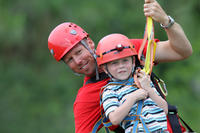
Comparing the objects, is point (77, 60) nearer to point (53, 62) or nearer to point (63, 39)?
point (63, 39)

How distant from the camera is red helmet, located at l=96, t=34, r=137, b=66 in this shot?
2.93 meters

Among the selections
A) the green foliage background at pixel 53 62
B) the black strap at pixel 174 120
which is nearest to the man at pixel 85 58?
the black strap at pixel 174 120

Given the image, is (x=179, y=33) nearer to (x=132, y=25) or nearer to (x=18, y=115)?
(x=132, y=25)

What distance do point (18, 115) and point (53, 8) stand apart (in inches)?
124

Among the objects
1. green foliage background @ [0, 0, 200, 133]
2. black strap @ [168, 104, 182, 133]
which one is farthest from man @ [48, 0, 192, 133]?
green foliage background @ [0, 0, 200, 133]

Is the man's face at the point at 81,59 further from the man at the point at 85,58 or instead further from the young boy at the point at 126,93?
the young boy at the point at 126,93

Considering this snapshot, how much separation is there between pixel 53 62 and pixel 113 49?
7.45 metres

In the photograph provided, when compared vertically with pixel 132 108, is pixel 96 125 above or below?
below

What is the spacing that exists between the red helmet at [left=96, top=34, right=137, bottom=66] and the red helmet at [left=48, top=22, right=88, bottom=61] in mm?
396


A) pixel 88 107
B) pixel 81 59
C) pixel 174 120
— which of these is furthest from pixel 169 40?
pixel 88 107

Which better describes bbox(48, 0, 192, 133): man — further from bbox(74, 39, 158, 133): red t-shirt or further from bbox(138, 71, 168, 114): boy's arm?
bbox(138, 71, 168, 114): boy's arm

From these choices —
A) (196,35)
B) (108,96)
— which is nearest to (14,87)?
(196,35)

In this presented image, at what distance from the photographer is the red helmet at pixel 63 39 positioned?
3371 mm

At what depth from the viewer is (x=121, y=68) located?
2906 mm
